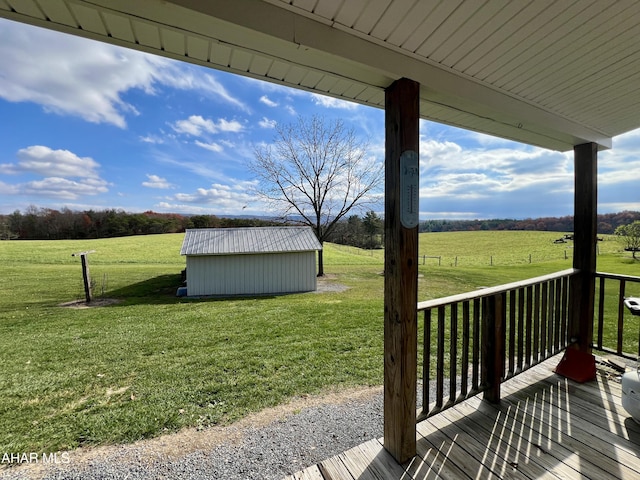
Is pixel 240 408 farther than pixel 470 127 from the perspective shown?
Yes

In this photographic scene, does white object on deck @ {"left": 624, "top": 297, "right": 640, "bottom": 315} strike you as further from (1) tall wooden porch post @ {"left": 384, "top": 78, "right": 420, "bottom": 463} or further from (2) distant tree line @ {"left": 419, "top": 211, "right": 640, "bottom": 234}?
(2) distant tree line @ {"left": 419, "top": 211, "right": 640, "bottom": 234}

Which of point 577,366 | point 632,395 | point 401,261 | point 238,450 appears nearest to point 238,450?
point 238,450

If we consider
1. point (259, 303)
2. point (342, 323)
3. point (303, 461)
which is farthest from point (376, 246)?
point (303, 461)

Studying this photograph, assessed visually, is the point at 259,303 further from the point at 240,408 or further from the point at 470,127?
the point at 470,127

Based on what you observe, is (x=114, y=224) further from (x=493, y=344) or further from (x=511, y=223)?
(x=511, y=223)

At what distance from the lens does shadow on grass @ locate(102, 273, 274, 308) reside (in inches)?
320

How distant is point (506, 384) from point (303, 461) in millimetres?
1889

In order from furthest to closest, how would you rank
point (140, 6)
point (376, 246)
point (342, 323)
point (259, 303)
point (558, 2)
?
point (376, 246), point (259, 303), point (342, 323), point (558, 2), point (140, 6)

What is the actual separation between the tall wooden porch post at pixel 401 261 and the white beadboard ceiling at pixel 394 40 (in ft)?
0.63

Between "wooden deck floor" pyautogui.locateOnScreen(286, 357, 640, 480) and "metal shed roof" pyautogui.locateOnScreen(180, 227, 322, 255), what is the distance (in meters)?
8.03

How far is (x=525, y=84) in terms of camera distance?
68.4 inches

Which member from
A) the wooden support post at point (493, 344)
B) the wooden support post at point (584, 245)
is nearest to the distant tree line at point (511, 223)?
the wooden support post at point (584, 245)

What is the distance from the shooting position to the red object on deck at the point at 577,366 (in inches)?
94.7

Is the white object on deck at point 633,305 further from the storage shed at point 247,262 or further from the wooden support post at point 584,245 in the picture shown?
the storage shed at point 247,262
